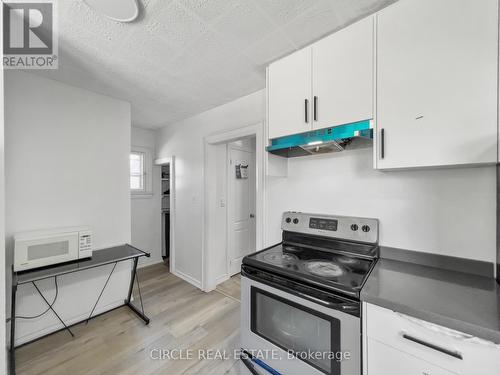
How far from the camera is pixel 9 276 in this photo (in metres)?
1.81

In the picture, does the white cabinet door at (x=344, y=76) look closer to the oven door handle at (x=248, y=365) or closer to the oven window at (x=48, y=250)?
the oven door handle at (x=248, y=365)

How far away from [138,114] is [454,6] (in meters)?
3.28

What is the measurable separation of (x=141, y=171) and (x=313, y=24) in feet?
11.1

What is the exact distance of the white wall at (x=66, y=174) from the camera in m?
1.83

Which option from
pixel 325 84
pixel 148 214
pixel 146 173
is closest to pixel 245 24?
pixel 325 84

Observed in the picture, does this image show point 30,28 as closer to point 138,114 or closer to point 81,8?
point 81,8

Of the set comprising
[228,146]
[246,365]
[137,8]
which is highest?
[137,8]

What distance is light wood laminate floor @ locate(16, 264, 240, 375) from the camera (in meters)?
1.62

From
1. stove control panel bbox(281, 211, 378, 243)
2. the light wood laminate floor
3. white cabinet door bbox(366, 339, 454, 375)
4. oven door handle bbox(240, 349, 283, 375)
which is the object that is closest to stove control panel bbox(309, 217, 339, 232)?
stove control panel bbox(281, 211, 378, 243)

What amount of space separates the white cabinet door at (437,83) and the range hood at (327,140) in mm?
107

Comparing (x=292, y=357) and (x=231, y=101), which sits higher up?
(x=231, y=101)

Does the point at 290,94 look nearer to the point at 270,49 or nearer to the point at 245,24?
the point at 270,49

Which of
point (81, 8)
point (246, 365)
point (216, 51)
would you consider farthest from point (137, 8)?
point (246, 365)

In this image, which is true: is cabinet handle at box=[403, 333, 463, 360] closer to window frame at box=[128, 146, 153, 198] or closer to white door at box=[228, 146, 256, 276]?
white door at box=[228, 146, 256, 276]
